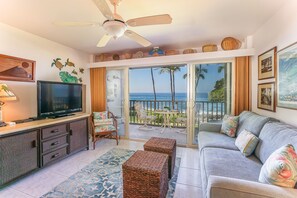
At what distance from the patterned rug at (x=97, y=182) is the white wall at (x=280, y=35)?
169 centimetres

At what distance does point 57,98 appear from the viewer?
9.78 feet

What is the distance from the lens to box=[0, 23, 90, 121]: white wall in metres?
2.55

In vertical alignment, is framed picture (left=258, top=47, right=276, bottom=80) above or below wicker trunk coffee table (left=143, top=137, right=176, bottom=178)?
above

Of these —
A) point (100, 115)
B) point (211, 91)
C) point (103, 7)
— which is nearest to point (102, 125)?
point (100, 115)

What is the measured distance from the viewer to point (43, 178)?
226 centimetres

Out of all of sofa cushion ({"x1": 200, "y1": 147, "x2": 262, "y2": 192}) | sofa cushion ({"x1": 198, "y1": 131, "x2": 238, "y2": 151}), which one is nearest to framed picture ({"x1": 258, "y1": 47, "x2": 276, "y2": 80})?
sofa cushion ({"x1": 198, "y1": 131, "x2": 238, "y2": 151})

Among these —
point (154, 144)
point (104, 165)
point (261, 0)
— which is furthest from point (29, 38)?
point (261, 0)

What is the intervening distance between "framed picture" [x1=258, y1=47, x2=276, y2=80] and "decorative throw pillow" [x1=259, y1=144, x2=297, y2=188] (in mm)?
1599

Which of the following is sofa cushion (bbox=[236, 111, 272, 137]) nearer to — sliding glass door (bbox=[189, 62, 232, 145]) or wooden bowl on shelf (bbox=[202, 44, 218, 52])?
sliding glass door (bbox=[189, 62, 232, 145])

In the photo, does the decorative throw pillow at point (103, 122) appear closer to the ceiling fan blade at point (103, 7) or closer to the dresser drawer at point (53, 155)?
the dresser drawer at point (53, 155)

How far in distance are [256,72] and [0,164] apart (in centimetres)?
416

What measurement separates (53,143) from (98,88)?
76.2 inches

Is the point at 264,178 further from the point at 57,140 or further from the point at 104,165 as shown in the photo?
the point at 57,140

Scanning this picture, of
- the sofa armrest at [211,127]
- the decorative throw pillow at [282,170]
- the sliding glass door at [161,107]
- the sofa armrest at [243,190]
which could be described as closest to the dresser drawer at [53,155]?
the sliding glass door at [161,107]
